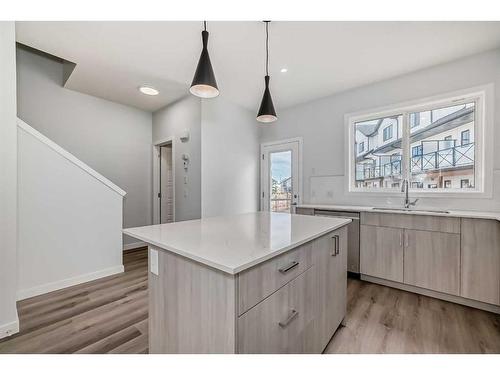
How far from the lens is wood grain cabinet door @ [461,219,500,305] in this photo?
1.97 meters

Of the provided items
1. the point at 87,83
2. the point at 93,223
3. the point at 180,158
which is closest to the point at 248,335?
the point at 93,223

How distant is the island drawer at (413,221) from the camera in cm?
217

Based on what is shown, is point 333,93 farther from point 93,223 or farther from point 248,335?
point 93,223

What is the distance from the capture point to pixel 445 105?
8.65ft

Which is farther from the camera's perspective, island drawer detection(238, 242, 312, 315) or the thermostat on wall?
the thermostat on wall

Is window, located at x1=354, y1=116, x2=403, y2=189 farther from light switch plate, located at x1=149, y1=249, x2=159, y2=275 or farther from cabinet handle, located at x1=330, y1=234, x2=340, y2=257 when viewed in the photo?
light switch plate, located at x1=149, y1=249, x2=159, y2=275

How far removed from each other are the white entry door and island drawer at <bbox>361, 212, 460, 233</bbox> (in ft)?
4.50

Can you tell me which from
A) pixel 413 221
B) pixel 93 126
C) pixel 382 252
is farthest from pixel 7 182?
pixel 413 221

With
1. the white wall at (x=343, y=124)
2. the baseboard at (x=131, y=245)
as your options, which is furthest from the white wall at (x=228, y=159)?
the baseboard at (x=131, y=245)

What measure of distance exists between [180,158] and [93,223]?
4.95 feet

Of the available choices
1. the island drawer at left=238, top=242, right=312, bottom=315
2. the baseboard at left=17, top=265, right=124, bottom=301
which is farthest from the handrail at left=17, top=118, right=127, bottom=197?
the island drawer at left=238, top=242, right=312, bottom=315

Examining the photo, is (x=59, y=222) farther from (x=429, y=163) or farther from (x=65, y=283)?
(x=429, y=163)

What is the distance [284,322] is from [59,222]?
2.71 meters

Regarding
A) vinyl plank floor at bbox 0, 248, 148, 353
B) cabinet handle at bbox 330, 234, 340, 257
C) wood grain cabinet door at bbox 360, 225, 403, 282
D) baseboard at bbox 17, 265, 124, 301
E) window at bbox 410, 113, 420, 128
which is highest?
window at bbox 410, 113, 420, 128
